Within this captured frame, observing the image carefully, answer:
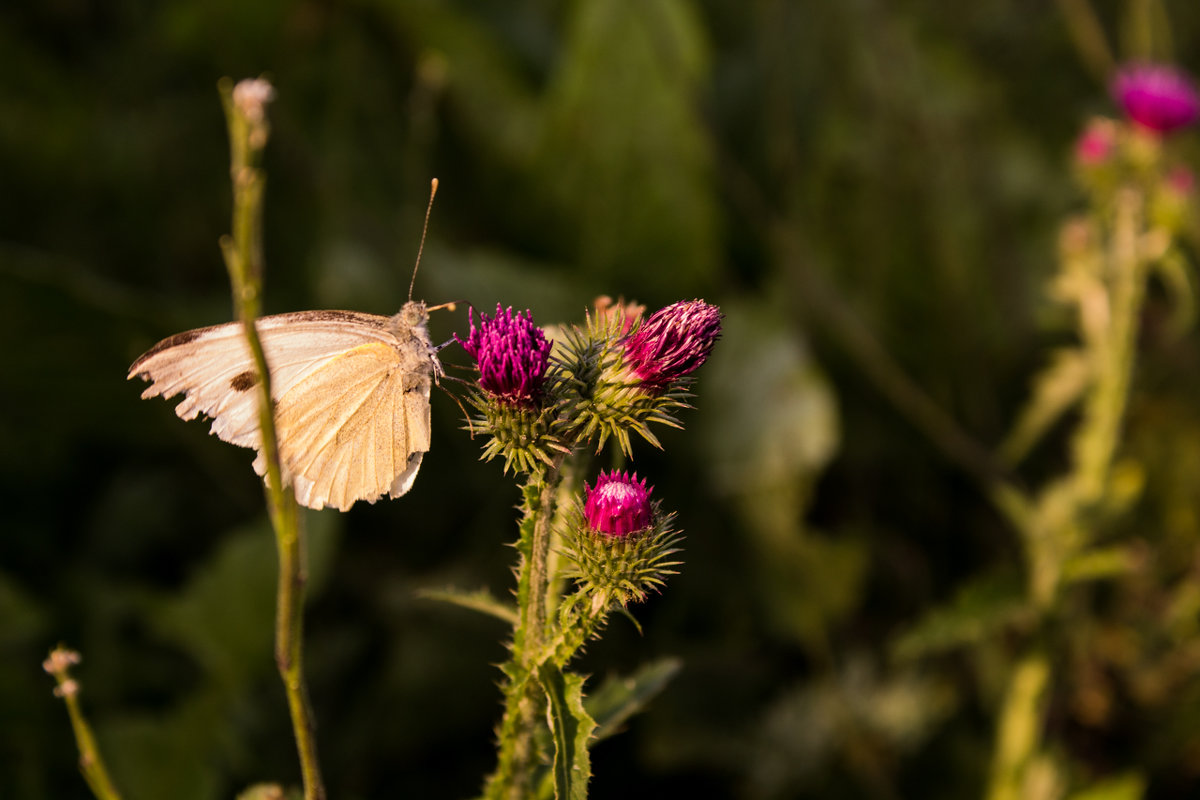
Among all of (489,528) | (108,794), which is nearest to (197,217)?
(489,528)

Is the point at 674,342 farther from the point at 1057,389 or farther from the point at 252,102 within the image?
the point at 1057,389

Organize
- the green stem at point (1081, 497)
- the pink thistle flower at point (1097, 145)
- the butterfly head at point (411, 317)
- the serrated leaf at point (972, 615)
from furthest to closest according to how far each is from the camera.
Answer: the pink thistle flower at point (1097, 145) → the green stem at point (1081, 497) → the serrated leaf at point (972, 615) → the butterfly head at point (411, 317)

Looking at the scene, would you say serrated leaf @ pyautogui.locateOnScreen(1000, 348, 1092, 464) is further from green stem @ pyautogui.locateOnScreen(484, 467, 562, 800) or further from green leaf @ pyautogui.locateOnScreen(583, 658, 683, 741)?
green stem @ pyautogui.locateOnScreen(484, 467, 562, 800)

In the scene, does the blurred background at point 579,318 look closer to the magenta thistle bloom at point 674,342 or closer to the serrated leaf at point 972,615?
the serrated leaf at point 972,615

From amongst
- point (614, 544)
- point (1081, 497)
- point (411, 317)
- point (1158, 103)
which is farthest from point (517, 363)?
point (1158, 103)

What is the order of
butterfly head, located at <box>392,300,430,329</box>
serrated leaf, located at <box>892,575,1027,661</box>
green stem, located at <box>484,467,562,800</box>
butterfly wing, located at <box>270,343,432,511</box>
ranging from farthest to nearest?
serrated leaf, located at <box>892,575,1027,661</box> → butterfly head, located at <box>392,300,430,329</box> → butterfly wing, located at <box>270,343,432,511</box> → green stem, located at <box>484,467,562,800</box>

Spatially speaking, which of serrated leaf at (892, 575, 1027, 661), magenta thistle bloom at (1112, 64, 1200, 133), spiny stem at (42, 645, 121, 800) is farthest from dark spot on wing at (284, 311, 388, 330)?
magenta thistle bloom at (1112, 64, 1200, 133)

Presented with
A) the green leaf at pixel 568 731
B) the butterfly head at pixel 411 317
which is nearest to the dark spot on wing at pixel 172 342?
the butterfly head at pixel 411 317

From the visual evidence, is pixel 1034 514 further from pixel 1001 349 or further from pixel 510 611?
pixel 510 611
